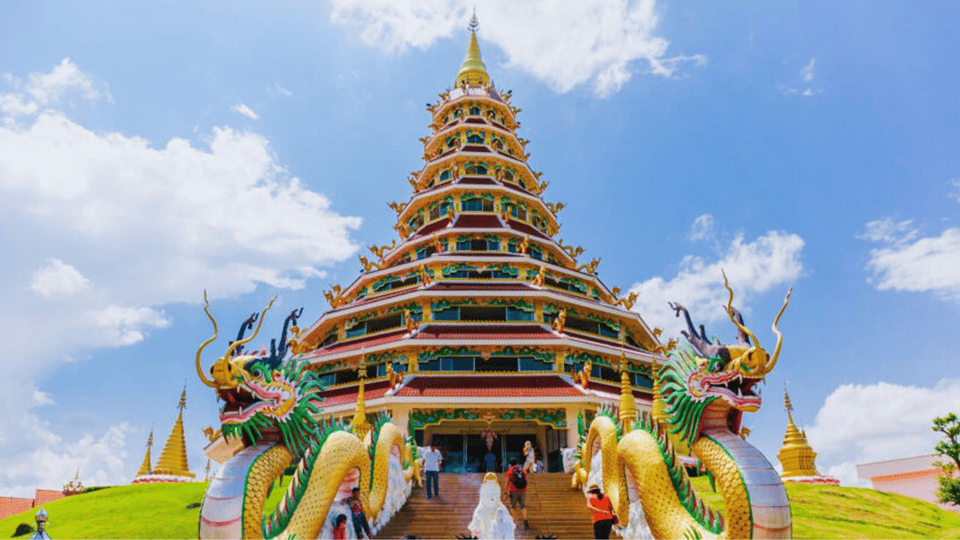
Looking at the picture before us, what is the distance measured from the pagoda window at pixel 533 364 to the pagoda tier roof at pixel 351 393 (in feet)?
15.4

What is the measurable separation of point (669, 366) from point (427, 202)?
67.0 feet

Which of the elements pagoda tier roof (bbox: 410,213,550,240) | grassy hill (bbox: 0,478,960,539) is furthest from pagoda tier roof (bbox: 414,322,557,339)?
grassy hill (bbox: 0,478,960,539)

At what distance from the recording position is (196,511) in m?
15.0

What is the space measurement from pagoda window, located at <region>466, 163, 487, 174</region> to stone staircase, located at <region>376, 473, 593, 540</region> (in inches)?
684

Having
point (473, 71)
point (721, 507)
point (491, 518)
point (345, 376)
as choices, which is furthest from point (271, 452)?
point (473, 71)

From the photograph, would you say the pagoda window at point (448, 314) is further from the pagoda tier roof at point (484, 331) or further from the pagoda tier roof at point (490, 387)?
the pagoda tier roof at point (490, 387)

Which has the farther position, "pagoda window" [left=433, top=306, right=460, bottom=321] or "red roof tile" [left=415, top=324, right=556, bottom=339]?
"pagoda window" [left=433, top=306, right=460, bottom=321]

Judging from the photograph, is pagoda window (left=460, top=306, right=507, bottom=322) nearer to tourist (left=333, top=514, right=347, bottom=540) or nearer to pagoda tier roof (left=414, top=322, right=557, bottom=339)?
pagoda tier roof (left=414, top=322, right=557, bottom=339)

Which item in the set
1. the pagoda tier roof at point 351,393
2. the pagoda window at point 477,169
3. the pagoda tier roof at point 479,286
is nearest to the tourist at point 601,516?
the pagoda tier roof at point 351,393

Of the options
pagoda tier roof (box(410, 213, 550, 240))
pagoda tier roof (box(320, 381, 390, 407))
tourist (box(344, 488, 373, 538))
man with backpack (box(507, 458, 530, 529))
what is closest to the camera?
tourist (box(344, 488, 373, 538))

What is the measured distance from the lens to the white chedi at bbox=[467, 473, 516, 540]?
423 inches

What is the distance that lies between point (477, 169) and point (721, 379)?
74.4 ft

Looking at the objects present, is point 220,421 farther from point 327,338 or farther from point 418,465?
point 327,338

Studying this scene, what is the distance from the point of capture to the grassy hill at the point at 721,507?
12.7 metres
